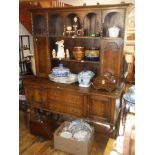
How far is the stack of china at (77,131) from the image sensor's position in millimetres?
2348

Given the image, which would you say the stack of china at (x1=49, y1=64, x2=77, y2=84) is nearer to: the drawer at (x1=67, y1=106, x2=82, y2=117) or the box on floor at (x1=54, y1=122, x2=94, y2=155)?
the drawer at (x1=67, y1=106, x2=82, y2=117)

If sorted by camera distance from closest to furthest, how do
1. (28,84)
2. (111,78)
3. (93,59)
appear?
(111,78) < (93,59) < (28,84)

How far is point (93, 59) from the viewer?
95.1 inches

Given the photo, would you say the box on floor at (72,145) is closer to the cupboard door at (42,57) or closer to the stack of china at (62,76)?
the stack of china at (62,76)

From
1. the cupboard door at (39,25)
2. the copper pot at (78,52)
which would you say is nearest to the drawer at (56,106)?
the copper pot at (78,52)

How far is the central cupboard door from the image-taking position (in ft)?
7.72

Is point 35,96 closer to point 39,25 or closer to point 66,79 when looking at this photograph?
point 66,79

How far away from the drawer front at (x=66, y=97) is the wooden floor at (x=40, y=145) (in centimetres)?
64

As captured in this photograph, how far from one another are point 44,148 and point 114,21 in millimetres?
1910

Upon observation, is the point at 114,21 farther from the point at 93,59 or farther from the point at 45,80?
the point at 45,80

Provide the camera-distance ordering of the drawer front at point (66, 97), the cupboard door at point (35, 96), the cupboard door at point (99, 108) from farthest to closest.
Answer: the cupboard door at point (35, 96) → the drawer front at point (66, 97) → the cupboard door at point (99, 108)
